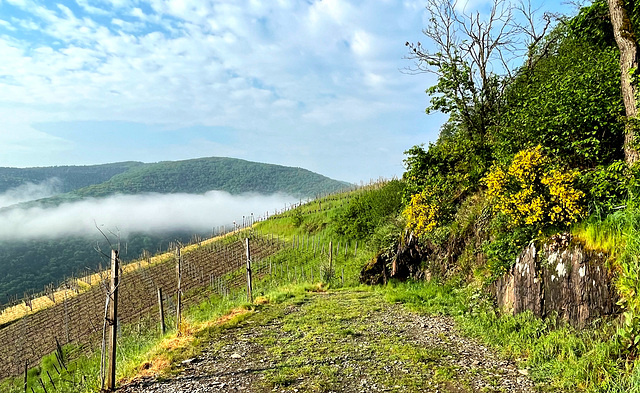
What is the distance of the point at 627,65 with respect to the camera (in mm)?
7961

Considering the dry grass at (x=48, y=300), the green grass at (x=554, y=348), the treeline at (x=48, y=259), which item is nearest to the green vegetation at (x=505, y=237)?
the green grass at (x=554, y=348)

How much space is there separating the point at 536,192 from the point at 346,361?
5770mm

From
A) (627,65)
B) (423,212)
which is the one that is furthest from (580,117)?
(423,212)

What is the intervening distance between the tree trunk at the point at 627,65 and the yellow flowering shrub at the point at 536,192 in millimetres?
1100

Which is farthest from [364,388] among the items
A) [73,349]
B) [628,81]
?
[73,349]

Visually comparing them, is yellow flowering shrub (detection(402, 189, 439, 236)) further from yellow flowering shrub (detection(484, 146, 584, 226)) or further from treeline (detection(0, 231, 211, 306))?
treeline (detection(0, 231, 211, 306))

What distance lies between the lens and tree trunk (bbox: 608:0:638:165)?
7.54 metres

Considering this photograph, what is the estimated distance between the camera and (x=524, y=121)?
33.4 ft

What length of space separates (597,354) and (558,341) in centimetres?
93

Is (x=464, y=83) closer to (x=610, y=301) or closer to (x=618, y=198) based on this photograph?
(x=618, y=198)

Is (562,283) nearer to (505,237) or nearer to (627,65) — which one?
(505,237)

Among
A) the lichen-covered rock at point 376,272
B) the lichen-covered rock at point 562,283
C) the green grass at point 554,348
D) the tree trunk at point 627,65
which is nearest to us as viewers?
the green grass at point 554,348

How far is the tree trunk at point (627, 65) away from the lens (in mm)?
7535

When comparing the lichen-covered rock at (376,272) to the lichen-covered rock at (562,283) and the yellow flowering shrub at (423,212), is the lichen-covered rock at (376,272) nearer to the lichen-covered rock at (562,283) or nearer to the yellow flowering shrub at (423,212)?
the yellow flowering shrub at (423,212)
